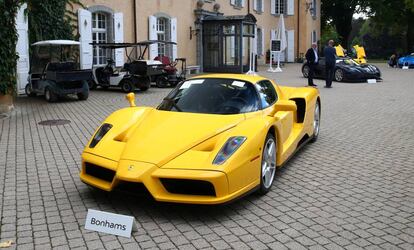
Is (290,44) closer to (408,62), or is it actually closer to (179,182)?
(408,62)

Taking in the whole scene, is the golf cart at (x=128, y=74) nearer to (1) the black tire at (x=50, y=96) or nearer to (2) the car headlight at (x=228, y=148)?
(1) the black tire at (x=50, y=96)

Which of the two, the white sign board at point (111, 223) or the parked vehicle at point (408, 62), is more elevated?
the parked vehicle at point (408, 62)

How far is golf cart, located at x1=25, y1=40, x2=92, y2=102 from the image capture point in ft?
45.3

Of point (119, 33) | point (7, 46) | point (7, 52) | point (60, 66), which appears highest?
point (119, 33)

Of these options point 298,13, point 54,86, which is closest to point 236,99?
point 54,86

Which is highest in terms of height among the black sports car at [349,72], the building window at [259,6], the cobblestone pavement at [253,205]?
the building window at [259,6]

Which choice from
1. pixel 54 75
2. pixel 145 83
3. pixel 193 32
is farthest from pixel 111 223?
pixel 193 32

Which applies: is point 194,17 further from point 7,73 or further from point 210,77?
point 210,77

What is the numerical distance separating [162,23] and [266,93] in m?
18.2

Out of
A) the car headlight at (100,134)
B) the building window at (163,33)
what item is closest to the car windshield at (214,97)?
the car headlight at (100,134)

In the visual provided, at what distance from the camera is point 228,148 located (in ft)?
15.7

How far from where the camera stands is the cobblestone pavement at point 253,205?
4180 millimetres

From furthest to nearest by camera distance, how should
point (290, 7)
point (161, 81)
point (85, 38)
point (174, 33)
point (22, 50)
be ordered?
1. point (290, 7)
2. point (174, 33)
3. point (161, 81)
4. point (85, 38)
5. point (22, 50)

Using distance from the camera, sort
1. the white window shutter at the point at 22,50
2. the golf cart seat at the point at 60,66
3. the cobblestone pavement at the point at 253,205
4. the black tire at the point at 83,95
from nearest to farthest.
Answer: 1. the cobblestone pavement at the point at 253,205
2. the golf cart seat at the point at 60,66
3. the black tire at the point at 83,95
4. the white window shutter at the point at 22,50
